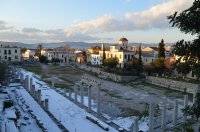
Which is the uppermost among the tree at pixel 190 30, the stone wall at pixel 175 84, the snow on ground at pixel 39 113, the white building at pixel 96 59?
the tree at pixel 190 30

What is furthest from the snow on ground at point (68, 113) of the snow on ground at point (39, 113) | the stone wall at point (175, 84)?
the stone wall at point (175, 84)

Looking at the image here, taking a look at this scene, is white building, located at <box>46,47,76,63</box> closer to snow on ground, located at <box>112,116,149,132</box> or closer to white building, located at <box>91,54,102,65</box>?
white building, located at <box>91,54,102,65</box>

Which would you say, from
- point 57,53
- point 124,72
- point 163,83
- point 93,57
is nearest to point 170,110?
point 163,83

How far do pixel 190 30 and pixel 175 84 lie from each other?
31549 mm

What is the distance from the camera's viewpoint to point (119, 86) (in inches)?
1655

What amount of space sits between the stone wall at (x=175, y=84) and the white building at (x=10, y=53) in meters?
48.5

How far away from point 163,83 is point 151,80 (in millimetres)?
3230

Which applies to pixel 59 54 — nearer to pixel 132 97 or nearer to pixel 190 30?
pixel 132 97

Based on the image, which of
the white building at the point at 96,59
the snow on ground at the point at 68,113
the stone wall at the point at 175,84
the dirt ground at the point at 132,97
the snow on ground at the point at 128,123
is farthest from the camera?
the white building at the point at 96,59

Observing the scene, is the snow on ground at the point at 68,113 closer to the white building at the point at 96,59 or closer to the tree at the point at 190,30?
the tree at the point at 190,30

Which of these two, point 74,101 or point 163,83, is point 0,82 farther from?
point 163,83

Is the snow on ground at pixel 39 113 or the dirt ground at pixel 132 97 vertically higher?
the dirt ground at pixel 132 97

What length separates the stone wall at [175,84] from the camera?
3528cm

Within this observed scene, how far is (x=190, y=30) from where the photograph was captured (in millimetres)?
8172
